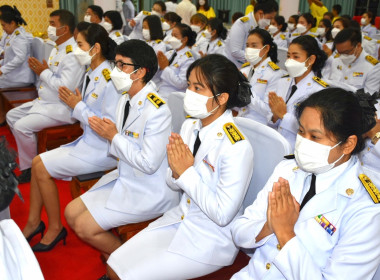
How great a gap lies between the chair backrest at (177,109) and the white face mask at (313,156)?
1.02m

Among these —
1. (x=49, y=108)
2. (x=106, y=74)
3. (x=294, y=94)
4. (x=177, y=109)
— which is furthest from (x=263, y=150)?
(x=49, y=108)

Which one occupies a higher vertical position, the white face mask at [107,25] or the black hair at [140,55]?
the black hair at [140,55]

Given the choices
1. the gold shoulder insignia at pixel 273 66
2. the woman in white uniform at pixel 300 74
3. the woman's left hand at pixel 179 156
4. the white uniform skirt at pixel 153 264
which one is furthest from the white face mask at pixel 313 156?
the gold shoulder insignia at pixel 273 66

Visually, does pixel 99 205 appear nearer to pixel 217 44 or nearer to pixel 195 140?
pixel 195 140

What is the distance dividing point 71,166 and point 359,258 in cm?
182

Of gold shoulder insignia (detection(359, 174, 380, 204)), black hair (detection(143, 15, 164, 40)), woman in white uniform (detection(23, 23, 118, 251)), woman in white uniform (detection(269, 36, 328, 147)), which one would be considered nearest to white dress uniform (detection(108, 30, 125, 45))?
black hair (detection(143, 15, 164, 40))

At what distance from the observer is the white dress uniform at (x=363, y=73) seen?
3.68 m

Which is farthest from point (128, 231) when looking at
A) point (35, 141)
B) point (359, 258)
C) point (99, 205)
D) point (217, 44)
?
point (217, 44)

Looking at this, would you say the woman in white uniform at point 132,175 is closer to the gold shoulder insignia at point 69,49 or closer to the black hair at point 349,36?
the gold shoulder insignia at point 69,49

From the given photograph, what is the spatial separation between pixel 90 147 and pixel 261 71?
1608mm

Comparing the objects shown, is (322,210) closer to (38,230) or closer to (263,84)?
(38,230)

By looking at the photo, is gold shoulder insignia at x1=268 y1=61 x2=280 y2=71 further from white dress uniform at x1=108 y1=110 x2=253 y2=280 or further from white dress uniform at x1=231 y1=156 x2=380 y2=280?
white dress uniform at x1=231 y1=156 x2=380 y2=280

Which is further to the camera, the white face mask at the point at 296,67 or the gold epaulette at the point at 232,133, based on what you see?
the white face mask at the point at 296,67

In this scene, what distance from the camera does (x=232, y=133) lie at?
5.36ft
